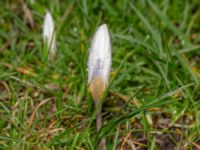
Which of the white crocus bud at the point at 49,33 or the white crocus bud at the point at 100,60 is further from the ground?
the white crocus bud at the point at 49,33

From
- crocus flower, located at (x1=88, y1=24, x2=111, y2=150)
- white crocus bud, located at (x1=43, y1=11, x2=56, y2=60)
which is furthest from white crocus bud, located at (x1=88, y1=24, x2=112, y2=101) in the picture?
white crocus bud, located at (x1=43, y1=11, x2=56, y2=60)

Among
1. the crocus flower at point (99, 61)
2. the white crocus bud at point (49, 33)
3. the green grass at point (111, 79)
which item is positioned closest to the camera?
the crocus flower at point (99, 61)

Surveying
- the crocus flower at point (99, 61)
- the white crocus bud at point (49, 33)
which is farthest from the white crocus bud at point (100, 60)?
the white crocus bud at point (49, 33)

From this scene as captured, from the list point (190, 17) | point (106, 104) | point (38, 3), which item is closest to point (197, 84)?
point (106, 104)

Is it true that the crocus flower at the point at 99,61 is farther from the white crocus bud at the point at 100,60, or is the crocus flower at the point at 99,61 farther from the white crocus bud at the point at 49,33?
the white crocus bud at the point at 49,33

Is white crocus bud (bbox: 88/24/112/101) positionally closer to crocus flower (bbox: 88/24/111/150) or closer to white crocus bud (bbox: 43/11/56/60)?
crocus flower (bbox: 88/24/111/150)

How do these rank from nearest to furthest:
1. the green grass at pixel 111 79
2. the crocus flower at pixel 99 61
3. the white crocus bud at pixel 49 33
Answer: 1. the crocus flower at pixel 99 61
2. the green grass at pixel 111 79
3. the white crocus bud at pixel 49 33

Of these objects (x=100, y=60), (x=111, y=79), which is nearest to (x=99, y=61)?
(x=100, y=60)
